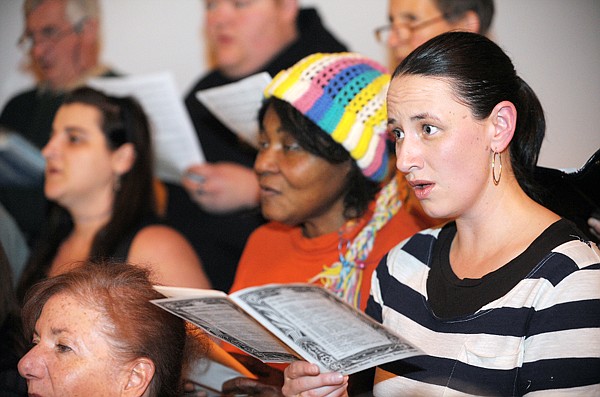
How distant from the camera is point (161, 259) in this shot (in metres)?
2.53

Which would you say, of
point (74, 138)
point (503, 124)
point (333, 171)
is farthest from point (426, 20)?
point (74, 138)

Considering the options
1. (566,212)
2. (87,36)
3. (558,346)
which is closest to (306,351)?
(558,346)

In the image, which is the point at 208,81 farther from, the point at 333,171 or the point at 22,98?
the point at 333,171

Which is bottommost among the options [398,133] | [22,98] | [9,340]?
[9,340]

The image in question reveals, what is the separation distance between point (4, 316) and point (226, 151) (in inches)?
45.3

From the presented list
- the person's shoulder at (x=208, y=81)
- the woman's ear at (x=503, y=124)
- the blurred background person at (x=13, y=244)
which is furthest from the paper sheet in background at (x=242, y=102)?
the blurred background person at (x=13, y=244)

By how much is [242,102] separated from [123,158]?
0.74 meters

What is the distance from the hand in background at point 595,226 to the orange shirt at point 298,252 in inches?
19.0

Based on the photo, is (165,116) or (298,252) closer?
(298,252)

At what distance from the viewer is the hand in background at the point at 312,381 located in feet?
4.77

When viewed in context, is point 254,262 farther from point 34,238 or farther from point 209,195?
point 34,238

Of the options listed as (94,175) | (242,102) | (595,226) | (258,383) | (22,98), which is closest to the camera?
(595,226)

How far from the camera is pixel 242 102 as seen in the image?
2357 mm

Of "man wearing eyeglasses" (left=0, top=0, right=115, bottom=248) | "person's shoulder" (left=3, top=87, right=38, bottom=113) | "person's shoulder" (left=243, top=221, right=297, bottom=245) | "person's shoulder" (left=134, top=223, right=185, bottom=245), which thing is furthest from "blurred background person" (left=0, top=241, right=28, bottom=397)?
"person's shoulder" (left=3, top=87, right=38, bottom=113)
